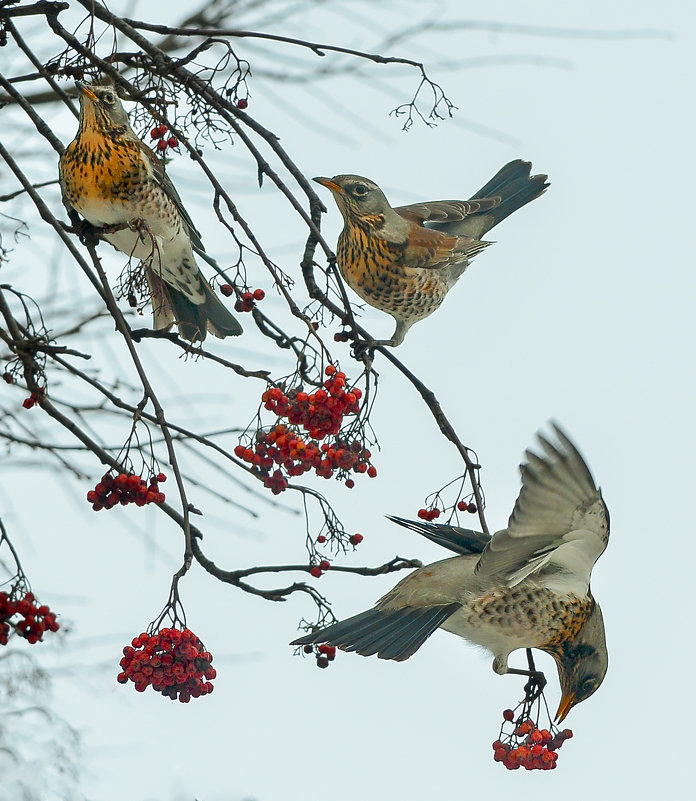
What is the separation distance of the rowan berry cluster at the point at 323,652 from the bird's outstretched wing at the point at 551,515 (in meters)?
0.47

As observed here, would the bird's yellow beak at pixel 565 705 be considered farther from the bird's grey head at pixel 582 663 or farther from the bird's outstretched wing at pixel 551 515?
the bird's outstretched wing at pixel 551 515

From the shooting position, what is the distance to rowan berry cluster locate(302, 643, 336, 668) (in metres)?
2.84

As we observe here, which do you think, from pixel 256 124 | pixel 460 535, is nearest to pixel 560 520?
pixel 460 535

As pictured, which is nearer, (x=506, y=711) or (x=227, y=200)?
(x=227, y=200)

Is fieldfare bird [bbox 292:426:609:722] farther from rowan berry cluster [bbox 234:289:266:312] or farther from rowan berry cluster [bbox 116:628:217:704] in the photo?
rowan berry cluster [bbox 234:289:266:312]

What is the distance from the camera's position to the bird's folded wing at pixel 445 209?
4.18 metres

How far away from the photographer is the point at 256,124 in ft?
8.01

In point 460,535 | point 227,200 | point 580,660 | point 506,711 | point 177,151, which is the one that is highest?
point 177,151

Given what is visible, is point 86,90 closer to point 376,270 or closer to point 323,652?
point 376,270

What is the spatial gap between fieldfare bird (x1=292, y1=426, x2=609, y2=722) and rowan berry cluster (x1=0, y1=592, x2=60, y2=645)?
61cm

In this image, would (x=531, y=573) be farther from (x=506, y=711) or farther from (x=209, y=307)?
(x=209, y=307)

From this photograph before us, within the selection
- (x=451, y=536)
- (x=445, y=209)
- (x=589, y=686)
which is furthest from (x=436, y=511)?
(x=445, y=209)

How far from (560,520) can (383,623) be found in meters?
0.60

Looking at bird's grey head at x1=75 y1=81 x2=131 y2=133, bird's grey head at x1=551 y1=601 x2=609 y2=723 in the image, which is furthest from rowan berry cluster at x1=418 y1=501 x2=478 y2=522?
bird's grey head at x1=75 y1=81 x2=131 y2=133
